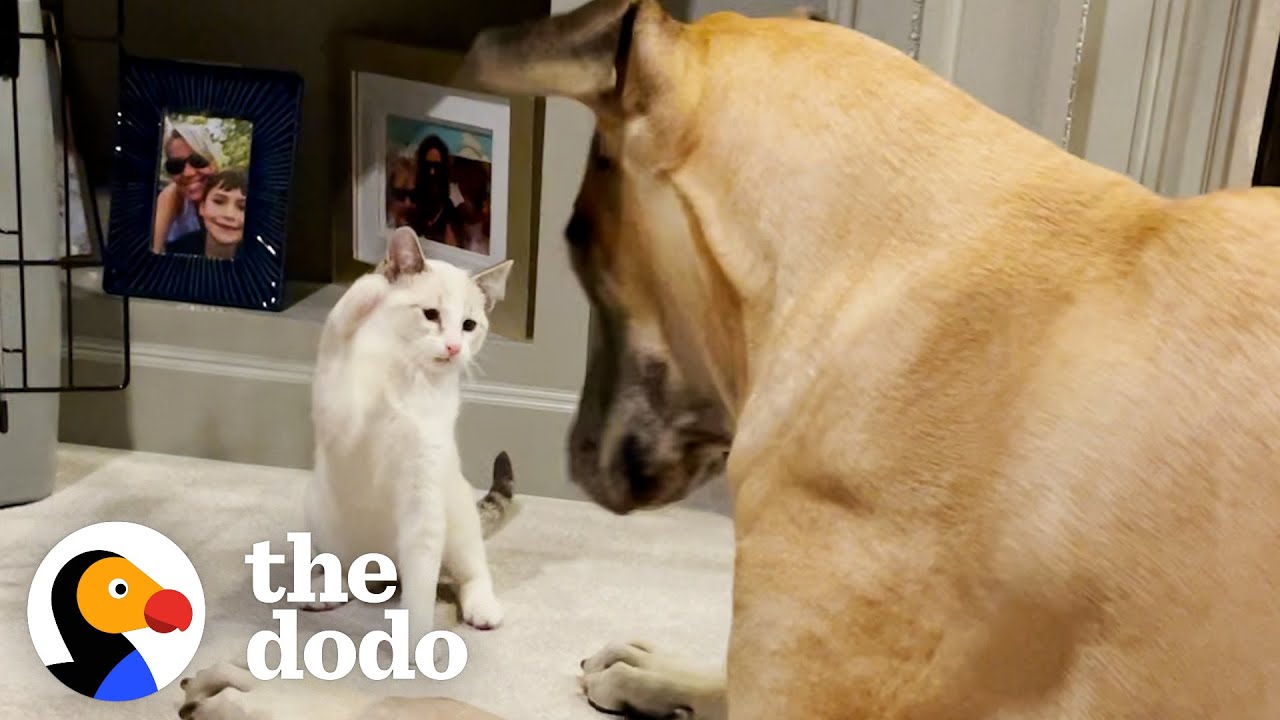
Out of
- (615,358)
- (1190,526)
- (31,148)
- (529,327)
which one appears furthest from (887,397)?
(31,148)

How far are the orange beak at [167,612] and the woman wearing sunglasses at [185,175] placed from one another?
0.78m

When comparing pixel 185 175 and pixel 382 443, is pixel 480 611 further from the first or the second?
pixel 185 175

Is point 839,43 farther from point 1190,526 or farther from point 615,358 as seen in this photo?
point 1190,526

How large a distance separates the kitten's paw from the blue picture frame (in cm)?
73

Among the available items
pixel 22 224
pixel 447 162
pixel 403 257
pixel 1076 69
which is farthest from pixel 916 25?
pixel 22 224

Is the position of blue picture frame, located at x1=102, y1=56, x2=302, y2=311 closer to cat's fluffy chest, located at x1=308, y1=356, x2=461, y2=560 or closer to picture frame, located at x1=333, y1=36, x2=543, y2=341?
picture frame, located at x1=333, y1=36, x2=543, y2=341

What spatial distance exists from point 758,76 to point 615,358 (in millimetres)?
244

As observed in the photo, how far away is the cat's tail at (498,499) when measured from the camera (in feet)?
5.84

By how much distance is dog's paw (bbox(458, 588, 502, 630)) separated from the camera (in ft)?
4.89

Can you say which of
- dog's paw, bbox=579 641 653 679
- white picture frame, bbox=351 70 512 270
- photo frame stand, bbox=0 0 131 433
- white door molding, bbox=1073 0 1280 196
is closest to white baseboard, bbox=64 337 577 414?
photo frame stand, bbox=0 0 131 433

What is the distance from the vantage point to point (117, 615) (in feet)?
3.94

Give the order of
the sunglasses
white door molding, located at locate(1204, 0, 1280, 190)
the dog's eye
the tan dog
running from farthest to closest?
the sunglasses, white door molding, located at locate(1204, 0, 1280, 190), the dog's eye, the tan dog

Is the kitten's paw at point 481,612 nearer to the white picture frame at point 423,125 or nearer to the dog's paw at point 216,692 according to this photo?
the dog's paw at point 216,692

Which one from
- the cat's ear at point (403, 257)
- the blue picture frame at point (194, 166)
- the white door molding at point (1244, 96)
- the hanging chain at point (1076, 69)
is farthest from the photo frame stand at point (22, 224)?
the white door molding at point (1244, 96)
